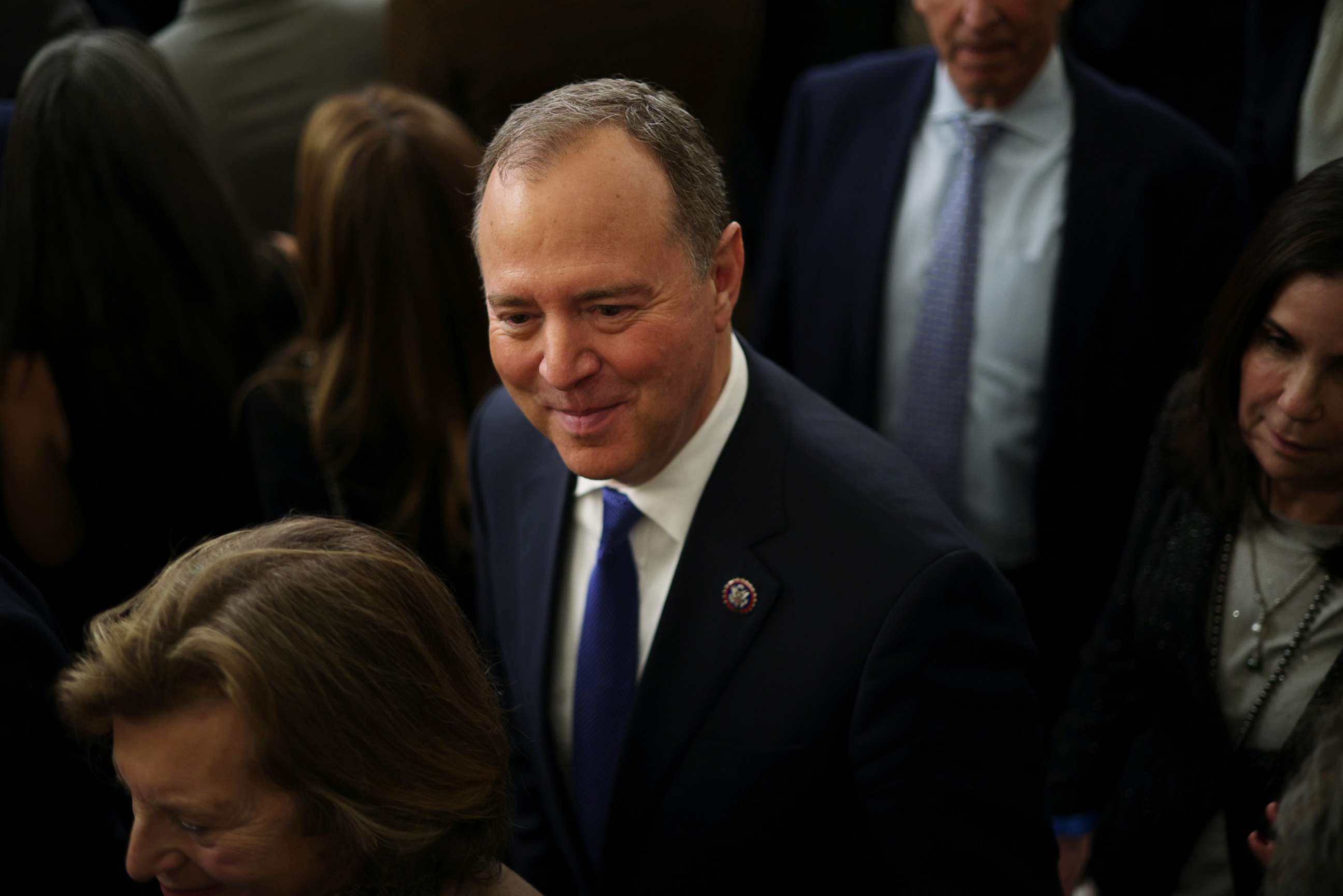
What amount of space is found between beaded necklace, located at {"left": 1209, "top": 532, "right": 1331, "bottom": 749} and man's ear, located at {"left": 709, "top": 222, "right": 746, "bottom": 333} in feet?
3.02

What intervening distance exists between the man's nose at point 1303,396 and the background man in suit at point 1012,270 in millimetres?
844

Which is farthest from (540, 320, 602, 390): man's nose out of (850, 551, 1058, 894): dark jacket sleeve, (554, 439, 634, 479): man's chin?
(850, 551, 1058, 894): dark jacket sleeve

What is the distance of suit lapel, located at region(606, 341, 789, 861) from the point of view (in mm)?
1879

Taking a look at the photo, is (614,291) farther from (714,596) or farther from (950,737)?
(950,737)

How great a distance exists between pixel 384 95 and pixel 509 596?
3.97 ft

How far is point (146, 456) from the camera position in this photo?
2773 millimetres

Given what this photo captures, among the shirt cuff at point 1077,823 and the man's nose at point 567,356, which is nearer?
the man's nose at point 567,356

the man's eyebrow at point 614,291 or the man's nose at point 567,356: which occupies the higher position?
the man's eyebrow at point 614,291

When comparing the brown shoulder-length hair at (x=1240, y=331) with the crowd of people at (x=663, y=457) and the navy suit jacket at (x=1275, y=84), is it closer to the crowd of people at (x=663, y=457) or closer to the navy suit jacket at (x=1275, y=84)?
the crowd of people at (x=663, y=457)

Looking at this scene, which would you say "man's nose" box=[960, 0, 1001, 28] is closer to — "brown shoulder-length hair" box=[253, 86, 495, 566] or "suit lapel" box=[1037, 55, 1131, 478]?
"suit lapel" box=[1037, 55, 1131, 478]

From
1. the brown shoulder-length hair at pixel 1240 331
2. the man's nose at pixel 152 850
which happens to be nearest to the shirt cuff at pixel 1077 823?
the brown shoulder-length hair at pixel 1240 331

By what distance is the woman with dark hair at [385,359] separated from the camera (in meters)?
2.61

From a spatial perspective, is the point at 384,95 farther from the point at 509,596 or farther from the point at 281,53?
the point at 509,596

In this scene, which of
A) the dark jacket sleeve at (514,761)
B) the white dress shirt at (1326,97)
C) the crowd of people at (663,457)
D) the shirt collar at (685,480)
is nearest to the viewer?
the crowd of people at (663,457)
